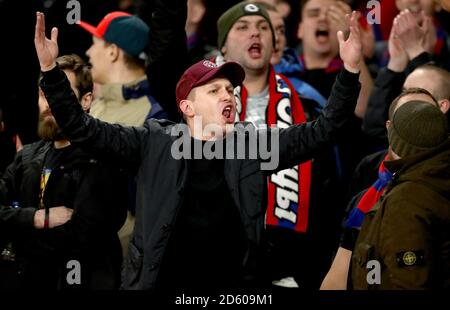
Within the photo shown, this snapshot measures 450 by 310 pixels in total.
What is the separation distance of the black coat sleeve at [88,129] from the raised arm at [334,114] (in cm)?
69

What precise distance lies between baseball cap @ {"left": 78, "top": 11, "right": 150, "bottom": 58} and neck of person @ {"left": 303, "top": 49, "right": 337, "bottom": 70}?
152cm

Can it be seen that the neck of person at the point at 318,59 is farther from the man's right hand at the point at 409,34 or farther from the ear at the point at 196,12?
the man's right hand at the point at 409,34

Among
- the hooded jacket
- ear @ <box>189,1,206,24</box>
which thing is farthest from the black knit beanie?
ear @ <box>189,1,206,24</box>

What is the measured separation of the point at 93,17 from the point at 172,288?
374cm

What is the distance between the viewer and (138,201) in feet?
14.5

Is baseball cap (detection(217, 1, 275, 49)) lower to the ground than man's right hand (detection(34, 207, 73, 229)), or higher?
higher

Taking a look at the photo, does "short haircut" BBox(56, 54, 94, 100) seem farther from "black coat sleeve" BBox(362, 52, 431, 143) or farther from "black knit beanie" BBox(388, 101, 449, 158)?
"black coat sleeve" BBox(362, 52, 431, 143)

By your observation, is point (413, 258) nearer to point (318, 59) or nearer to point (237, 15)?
point (237, 15)

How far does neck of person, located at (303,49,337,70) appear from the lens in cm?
710

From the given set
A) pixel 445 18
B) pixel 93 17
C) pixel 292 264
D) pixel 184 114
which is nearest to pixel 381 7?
pixel 445 18

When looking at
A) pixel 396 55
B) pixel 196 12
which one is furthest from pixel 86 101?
pixel 196 12

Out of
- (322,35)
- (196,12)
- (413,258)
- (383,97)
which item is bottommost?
(413,258)

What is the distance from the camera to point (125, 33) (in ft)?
20.1

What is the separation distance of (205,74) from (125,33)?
5.80 ft
